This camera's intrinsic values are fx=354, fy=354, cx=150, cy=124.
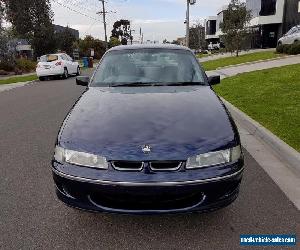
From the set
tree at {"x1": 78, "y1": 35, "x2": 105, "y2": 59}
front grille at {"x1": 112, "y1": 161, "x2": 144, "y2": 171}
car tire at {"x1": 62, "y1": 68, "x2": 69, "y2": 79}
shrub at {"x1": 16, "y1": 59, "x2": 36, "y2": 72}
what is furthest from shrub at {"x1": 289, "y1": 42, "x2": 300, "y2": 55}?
tree at {"x1": 78, "y1": 35, "x2": 105, "y2": 59}

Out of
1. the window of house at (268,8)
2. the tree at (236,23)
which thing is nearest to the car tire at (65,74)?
the tree at (236,23)

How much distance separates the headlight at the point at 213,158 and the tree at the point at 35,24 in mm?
40885

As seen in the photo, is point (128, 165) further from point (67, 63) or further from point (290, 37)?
point (290, 37)

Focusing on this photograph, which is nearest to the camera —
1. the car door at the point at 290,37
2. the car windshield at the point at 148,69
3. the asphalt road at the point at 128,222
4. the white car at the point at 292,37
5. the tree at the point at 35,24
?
the asphalt road at the point at 128,222

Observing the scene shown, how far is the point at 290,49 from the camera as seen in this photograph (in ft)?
79.7

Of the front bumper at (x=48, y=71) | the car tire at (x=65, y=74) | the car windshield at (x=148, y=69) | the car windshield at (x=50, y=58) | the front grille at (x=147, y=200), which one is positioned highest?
the car windshield at (x=148, y=69)

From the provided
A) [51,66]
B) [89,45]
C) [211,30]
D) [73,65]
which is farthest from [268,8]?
[211,30]

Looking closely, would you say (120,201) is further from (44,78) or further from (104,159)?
(44,78)

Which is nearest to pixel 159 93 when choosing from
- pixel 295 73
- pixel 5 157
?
pixel 5 157

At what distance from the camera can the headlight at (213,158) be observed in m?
2.95

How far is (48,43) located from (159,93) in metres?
39.8

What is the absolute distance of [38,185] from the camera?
442cm

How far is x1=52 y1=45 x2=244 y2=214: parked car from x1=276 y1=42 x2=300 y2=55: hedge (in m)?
22.3

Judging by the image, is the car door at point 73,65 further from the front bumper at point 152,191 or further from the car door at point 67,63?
the front bumper at point 152,191
